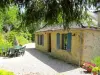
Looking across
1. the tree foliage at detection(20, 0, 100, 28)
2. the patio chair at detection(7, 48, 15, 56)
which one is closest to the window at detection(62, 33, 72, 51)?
the patio chair at detection(7, 48, 15, 56)

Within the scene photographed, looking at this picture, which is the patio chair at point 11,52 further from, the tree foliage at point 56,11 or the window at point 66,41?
the tree foliage at point 56,11

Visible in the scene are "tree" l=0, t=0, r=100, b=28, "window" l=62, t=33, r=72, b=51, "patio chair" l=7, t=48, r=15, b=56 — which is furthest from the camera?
"patio chair" l=7, t=48, r=15, b=56

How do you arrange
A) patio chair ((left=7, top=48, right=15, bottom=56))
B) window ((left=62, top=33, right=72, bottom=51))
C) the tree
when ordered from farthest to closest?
patio chair ((left=7, top=48, right=15, bottom=56)), window ((left=62, top=33, right=72, bottom=51)), the tree

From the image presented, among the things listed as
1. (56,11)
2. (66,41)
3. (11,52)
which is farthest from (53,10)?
(11,52)

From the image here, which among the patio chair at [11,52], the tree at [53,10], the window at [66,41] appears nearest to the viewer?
the tree at [53,10]

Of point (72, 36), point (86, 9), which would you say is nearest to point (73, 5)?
point (86, 9)

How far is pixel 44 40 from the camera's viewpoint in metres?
27.9

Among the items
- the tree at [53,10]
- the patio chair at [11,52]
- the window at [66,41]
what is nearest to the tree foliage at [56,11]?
the tree at [53,10]

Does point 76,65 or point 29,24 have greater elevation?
point 29,24

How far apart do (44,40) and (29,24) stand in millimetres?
24254

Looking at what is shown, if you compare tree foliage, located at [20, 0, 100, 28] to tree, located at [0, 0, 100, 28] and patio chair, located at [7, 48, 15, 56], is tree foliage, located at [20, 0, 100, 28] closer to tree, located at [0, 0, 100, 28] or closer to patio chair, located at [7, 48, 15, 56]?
tree, located at [0, 0, 100, 28]

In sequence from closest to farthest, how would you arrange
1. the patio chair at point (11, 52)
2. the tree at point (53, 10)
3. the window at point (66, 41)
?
the tree at point (53, 10)
the window at point (66, 41)
the patio chair at point (11, 52)

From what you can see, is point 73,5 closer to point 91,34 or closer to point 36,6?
point 36,6

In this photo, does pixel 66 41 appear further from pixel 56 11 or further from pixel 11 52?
pixel 56 11
